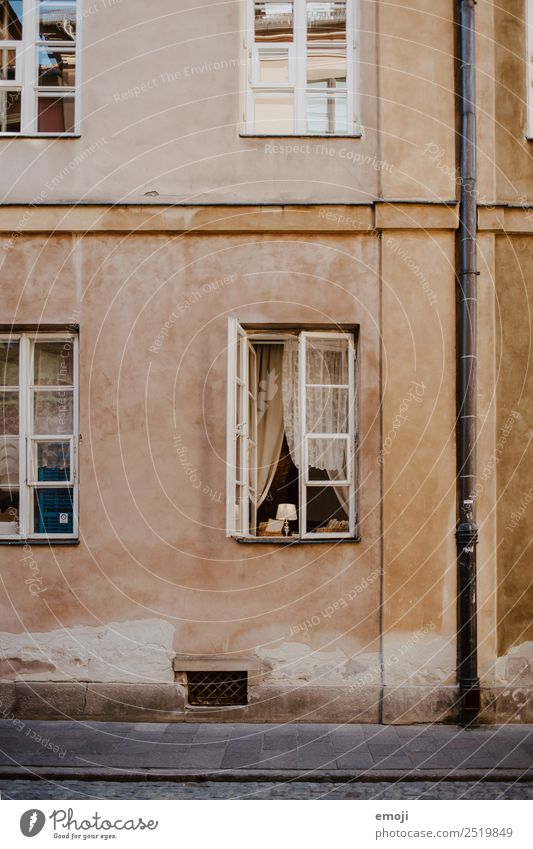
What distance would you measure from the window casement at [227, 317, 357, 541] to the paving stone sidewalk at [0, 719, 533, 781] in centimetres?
174

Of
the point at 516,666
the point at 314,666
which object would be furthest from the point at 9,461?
the point at 516,666

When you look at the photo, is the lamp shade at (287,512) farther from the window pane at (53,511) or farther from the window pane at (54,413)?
the window pane at (54,413)

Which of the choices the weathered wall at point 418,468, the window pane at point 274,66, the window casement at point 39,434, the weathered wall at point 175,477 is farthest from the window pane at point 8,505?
the window pane at point 274,66

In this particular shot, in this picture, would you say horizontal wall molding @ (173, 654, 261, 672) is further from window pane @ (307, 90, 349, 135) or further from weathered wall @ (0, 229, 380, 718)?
window pane @ (307, 90, 349, 135)

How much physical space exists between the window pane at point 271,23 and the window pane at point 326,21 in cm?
21

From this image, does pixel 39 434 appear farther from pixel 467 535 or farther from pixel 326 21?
pixel 326 21

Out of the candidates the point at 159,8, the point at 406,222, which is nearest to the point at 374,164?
the point at 406,222

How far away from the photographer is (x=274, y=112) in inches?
322

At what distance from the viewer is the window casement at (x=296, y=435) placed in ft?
25.9

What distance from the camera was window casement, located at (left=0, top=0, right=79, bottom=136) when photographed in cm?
819

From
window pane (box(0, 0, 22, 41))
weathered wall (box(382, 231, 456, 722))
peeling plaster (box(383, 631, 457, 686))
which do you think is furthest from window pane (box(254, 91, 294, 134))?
peeling plaster (box(383, 631, 457, 686))

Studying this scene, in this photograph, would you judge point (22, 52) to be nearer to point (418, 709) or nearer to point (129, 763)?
point (129, 763)

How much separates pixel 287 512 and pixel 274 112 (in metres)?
3.83

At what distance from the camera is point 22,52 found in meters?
8.26
